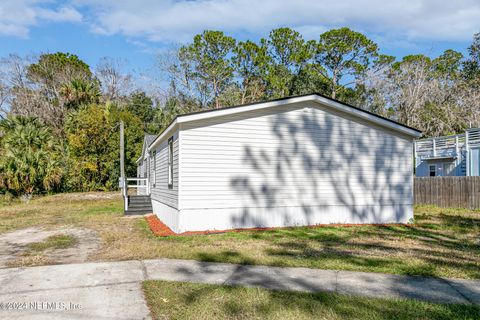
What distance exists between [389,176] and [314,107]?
3.52 m

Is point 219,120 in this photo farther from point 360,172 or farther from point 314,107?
point 360,172

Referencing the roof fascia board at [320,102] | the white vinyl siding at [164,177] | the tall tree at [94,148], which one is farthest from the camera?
the tall tree at [94,148]

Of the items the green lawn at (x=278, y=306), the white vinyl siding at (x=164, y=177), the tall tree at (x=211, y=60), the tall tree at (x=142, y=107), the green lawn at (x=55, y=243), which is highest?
the tall tree at (x=211, y=60)

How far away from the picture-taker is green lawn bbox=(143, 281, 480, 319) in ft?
14.5

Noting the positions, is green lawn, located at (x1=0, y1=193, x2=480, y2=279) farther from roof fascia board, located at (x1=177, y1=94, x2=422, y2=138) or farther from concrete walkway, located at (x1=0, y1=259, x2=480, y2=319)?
roof fascia board, located at (x1=177, y1=94, x2=422, y2=138)

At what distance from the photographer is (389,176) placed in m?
13.0

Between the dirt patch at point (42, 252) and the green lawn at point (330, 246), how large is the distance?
13.0 inches

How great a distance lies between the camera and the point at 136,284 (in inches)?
219

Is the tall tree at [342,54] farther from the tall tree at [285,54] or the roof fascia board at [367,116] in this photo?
the roof fascia board at [367,116]

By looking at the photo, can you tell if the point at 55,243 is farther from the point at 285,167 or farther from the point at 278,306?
the point at 278,306

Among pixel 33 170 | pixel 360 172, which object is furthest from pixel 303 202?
pixel 33 170

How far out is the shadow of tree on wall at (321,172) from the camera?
1166 cm

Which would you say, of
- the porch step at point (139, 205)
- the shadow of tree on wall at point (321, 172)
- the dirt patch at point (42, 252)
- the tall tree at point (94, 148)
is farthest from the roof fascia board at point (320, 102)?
the tall tree at point (94, 148)

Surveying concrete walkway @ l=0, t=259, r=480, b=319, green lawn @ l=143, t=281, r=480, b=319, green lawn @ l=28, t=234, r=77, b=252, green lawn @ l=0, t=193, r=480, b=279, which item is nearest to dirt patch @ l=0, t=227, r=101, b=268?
green lawn @ l=28, t=234, r=77, b=252
